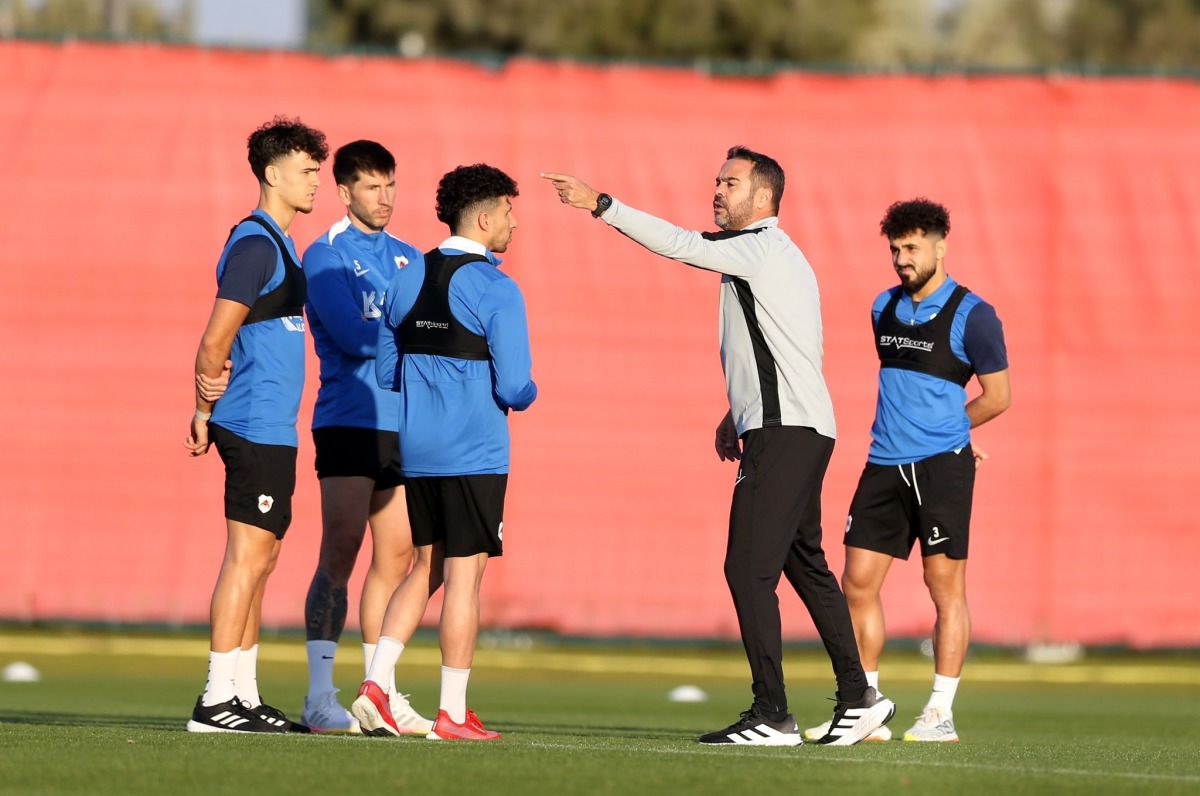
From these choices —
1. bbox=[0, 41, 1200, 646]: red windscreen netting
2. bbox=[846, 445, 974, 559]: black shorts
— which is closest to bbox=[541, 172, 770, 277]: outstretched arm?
bbox=[846, 445, 974, 559]: black shorts

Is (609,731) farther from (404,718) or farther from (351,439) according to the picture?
(351,439)

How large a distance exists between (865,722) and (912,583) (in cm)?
594

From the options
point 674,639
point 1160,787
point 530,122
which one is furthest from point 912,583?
point 1160,787

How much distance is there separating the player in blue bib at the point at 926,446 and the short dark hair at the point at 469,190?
2.07m

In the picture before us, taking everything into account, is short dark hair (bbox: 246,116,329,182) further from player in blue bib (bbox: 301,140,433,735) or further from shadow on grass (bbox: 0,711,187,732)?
shadow on grass (bbox: 0,711,187,732)

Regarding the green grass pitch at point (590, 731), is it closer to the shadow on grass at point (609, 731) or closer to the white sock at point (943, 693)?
the shadow on grass at point (609, 731)

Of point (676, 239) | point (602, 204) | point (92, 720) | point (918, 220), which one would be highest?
point (918, 220)

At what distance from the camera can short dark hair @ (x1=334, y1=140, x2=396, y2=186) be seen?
8.16 m

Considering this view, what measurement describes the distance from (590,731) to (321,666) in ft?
4.06

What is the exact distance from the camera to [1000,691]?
11898 millimetres

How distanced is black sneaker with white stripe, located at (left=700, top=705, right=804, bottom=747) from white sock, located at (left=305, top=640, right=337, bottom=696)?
72.8 inches

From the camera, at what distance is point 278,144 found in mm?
7363

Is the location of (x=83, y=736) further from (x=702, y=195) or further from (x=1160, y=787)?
(x=702, y=195)

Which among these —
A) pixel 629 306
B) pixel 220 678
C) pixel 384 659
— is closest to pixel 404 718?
pixel 384 659
